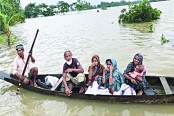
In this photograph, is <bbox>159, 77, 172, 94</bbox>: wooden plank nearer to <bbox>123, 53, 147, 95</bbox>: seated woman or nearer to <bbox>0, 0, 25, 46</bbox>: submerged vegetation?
<bbox>123, 53, 147, 95</bbox>: seated woman

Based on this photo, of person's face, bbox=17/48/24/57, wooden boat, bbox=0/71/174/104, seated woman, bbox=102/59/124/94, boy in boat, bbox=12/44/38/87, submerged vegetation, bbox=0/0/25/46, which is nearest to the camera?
wooden boat, bbox=0/71/174/104

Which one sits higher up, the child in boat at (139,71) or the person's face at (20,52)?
the person's face at (20,52)

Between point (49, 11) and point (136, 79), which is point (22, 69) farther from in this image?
point (49, 11)

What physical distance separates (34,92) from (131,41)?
28.5 ft

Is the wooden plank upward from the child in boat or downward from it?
downward

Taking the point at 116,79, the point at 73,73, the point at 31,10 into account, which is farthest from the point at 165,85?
the point at 31,10

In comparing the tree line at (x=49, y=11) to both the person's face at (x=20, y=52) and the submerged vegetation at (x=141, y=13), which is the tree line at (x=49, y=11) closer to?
the submerged vegetation at (x=141, y=13)

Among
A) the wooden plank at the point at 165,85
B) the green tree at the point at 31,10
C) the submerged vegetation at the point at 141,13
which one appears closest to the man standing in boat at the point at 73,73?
the wooden plank at the point at 165,85

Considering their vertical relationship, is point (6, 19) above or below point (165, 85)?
above

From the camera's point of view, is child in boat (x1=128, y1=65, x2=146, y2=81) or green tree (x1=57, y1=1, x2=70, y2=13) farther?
green tree (x1=57, y1=1, x2=70, y2=13)

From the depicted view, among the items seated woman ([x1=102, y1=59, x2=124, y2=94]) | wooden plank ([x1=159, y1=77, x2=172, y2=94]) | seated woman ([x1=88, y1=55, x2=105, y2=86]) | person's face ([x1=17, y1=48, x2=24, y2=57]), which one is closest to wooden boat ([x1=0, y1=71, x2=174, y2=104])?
wooden plank ([x1=159, y1=77, x2=172, y2=94])

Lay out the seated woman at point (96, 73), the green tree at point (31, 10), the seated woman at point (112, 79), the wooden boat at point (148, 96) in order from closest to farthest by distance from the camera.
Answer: the wooden boat at point (148, 96), the seated woman at point (112, 79), the seated woman at point (96, 73), the green tree at point (31, 10)

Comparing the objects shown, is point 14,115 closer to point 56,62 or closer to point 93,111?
point 93,111

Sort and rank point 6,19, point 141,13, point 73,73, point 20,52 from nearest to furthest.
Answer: point 73,73
point 20,52
point 6,19
point 141,13
